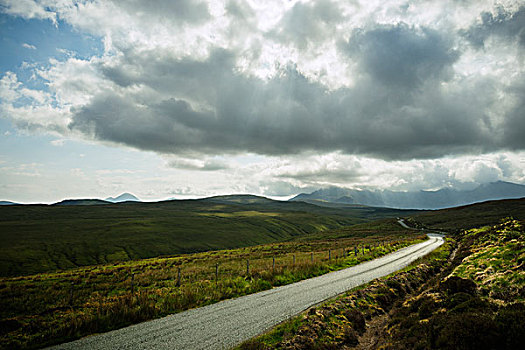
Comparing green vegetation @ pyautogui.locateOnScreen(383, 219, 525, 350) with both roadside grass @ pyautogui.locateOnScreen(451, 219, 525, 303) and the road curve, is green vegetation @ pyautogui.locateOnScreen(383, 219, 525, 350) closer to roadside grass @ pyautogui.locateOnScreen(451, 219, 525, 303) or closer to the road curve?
roadside grass @ pyautogui.locateOnScreen(451, 219, 525, 303)

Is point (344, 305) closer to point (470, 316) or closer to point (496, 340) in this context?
point (470, 316)

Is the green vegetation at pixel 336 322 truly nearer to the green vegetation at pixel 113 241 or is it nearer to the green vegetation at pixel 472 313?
the green vegetation at pixel 472 313

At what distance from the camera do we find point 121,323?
13.2 metres

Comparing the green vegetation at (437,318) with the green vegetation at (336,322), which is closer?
the green vegetation at (437,318)

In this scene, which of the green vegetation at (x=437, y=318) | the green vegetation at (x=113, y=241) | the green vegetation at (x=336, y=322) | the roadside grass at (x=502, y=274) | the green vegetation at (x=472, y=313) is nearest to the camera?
the green vegetation at (x=472, y=313)

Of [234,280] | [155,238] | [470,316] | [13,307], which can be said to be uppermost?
[470,316]

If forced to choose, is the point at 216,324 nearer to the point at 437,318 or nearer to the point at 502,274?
the point at 437,318

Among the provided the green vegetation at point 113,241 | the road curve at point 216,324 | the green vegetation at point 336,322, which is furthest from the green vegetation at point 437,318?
the green vegetation at point 113,241

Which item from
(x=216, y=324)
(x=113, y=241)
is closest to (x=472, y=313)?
(x=216, y=324)

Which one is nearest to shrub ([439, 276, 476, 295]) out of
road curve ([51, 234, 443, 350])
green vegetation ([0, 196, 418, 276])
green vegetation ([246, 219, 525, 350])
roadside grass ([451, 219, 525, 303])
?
green vegetation ([246, 219, 525, 350])

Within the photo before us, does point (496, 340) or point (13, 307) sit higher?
point (496, 340)

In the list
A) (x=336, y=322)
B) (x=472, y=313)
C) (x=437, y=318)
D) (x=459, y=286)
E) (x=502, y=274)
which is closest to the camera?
(x=472, y=313)

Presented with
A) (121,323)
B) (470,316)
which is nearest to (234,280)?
(121,323)

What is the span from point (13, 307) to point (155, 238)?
113 m
